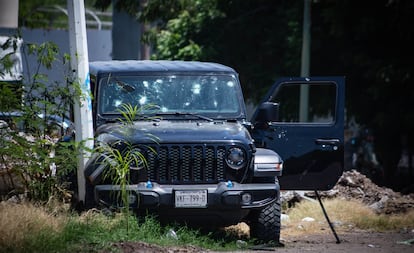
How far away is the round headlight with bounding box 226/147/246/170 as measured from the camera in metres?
9.69

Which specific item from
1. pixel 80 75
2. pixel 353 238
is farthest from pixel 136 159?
pixel 353 238

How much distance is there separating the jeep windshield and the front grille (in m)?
0.99

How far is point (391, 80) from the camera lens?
18422 millimetres

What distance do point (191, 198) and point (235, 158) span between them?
0.71 m

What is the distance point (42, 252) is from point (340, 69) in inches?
572

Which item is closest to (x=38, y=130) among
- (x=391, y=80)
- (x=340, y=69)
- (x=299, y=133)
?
(x=299, y=133)

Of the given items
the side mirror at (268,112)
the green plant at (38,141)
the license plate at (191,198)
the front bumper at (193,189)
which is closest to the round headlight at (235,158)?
the front bumper at (193,189)

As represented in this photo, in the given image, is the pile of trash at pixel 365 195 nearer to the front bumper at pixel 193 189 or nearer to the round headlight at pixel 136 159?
the front bumper at pixel 193 189

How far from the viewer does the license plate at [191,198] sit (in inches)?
368

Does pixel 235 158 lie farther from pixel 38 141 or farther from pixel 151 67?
pixel 38 141

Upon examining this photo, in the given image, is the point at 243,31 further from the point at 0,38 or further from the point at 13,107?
the point at 13,107

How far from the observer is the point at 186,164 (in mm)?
9656

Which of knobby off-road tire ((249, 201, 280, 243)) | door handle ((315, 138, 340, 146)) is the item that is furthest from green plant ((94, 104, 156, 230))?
door handle ((315, 138, 340, 146))

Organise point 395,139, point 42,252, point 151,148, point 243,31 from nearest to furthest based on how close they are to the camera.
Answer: point 42,252, point 151,148, point 395,139, point 243,31
